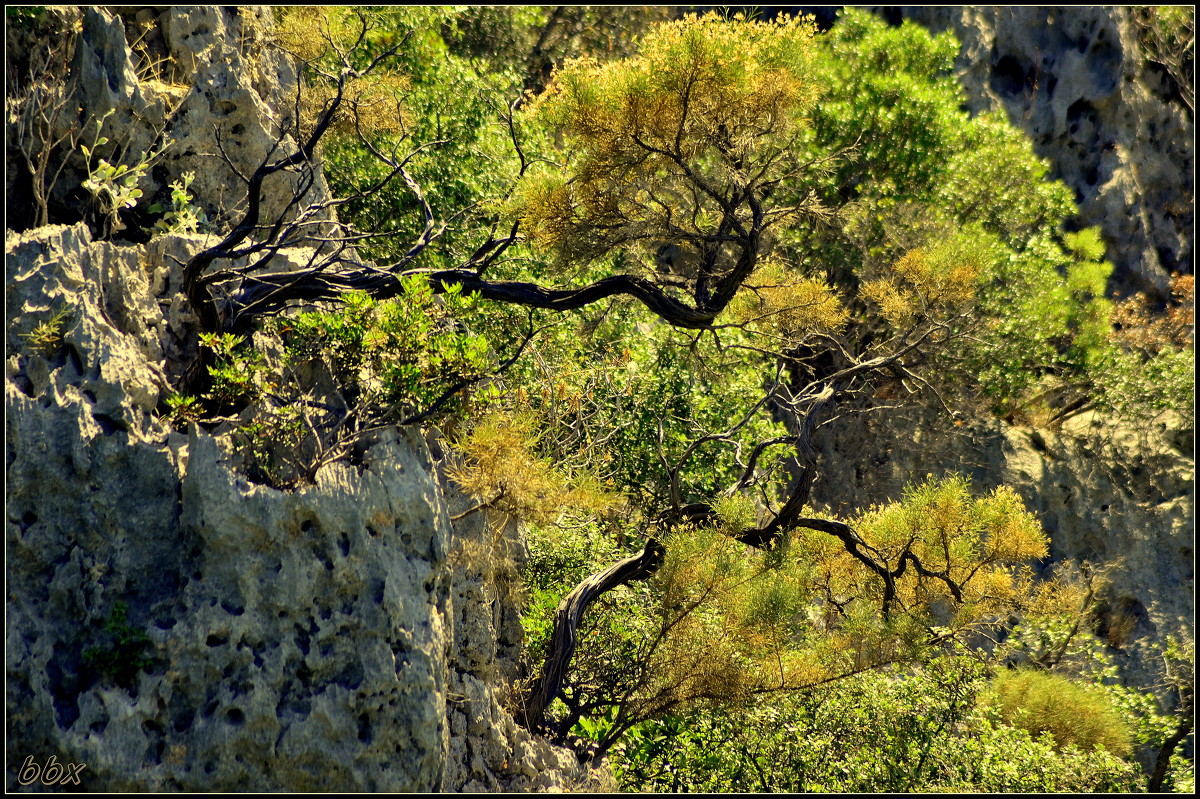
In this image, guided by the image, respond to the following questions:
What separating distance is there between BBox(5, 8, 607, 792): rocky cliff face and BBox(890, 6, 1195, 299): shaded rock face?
→ 1481cm

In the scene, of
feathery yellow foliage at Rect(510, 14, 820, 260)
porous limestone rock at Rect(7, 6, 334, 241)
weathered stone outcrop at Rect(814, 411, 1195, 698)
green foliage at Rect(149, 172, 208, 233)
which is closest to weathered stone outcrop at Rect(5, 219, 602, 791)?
green foliage at Rect(149, 172, 208, 233)

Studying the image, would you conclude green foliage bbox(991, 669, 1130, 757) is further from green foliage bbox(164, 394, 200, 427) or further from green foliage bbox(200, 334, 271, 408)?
green foliage bbox(164, 394, 200, 427)

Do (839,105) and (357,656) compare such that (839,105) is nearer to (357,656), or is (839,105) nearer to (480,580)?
(480,580)

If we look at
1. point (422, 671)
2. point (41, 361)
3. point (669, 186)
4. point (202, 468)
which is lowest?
point (422, 671)

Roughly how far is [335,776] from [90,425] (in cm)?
187

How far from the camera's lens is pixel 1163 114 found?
16422 millimetres

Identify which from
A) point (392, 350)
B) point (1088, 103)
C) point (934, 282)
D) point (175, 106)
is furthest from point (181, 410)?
point (1088, 103)

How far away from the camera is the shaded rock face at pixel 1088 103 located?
15.7m

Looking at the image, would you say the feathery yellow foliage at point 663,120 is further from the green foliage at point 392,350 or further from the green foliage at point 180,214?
the green foliage at point 180,214

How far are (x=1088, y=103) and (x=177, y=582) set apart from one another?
1707 cm

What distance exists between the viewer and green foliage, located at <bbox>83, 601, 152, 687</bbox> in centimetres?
370

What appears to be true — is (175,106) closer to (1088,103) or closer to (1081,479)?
(1081,479)

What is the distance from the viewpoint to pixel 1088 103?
15891 mm

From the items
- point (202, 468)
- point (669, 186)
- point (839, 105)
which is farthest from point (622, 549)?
point (839, 105)
